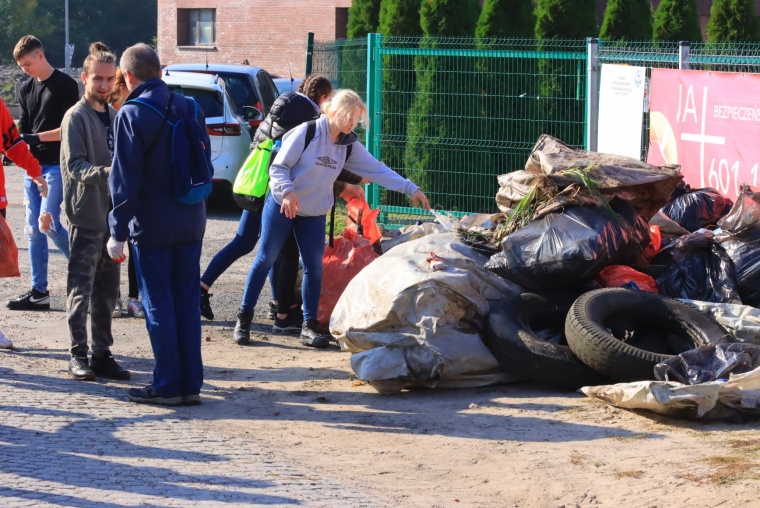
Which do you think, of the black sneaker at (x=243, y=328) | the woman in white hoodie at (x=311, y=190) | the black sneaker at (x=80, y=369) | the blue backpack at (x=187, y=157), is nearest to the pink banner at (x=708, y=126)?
the woman in white hoodie at (x=311, y=190)

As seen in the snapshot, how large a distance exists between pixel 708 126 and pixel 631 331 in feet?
8.80

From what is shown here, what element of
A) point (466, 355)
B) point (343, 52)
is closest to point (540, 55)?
point (343, 52)

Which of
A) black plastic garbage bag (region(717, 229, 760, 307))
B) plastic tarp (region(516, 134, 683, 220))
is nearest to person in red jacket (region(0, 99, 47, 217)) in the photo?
plastic tarp (region(516, 134, 683, 220))

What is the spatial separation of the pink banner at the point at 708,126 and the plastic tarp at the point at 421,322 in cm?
236

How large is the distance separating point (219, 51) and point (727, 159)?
30.3 metres

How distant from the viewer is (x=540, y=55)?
35.9 feet

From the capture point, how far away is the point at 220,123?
1302cm

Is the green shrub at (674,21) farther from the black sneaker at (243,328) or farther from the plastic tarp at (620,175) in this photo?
the black sneaker at (243,328)

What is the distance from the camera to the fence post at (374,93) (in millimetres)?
11984

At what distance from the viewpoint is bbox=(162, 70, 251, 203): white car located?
13.0 m

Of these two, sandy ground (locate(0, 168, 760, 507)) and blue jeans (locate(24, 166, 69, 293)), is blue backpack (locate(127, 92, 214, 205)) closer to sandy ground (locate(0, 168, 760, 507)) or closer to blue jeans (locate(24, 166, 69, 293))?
sandy ground (locate(0, 168, 760, 507))

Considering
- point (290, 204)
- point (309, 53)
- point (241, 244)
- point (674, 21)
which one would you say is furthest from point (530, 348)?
point (674, 21)

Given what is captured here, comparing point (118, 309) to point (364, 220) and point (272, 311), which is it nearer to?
point (272, 311)

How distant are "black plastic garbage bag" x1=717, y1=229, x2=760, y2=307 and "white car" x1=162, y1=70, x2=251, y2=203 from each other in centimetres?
747
